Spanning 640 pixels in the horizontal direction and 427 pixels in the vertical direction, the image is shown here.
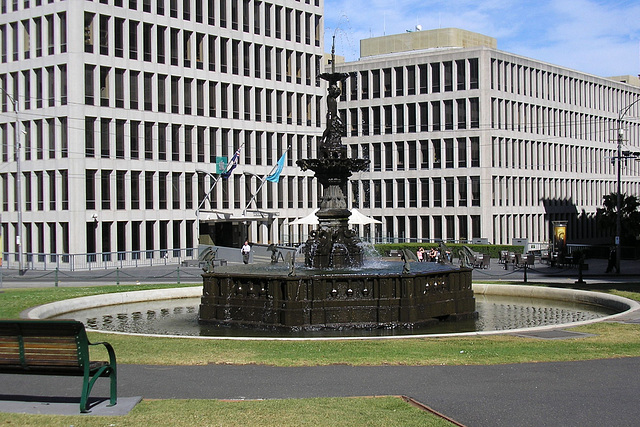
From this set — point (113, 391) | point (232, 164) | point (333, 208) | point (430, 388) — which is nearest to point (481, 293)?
point (333, 208)

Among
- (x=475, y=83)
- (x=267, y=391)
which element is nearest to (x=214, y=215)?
(x=475, y=83)

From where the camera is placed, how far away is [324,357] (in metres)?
14.3

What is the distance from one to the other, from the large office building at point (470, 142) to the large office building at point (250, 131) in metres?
0.20

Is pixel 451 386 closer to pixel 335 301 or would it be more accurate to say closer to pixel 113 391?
pixel 113 391

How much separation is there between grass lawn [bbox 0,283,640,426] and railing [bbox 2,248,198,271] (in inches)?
1609

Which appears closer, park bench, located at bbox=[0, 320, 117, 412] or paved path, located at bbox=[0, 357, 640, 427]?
park bench, located at bbox=[0, 320, 117, 412]

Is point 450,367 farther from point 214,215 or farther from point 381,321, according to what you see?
point 214,215

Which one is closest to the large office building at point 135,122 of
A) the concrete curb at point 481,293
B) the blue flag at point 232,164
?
the blue flag at point 232,164

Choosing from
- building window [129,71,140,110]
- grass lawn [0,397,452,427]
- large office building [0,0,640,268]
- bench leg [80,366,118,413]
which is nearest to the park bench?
bench leg [80,366,118,413]

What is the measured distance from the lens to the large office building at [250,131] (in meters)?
59.6

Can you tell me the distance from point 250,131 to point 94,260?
20885 mm

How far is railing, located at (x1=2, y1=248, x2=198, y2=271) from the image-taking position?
57.1 meters

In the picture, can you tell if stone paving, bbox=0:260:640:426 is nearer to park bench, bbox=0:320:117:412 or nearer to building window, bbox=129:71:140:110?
park bench, bbox=0:320:117:412

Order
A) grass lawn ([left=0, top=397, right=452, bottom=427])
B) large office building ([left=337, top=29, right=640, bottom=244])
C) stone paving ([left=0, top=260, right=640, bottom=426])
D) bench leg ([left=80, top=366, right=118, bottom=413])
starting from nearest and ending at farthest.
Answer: grass lawn ([left=0, top=397, right=452, bottom=427]), bench leg ([left=80, top=366, right=118, bottom=413]), stone paving ([left=0, top=260, right=640, bottom=426]), large office building ([left=337, top=29, right=640, bottom=244])
